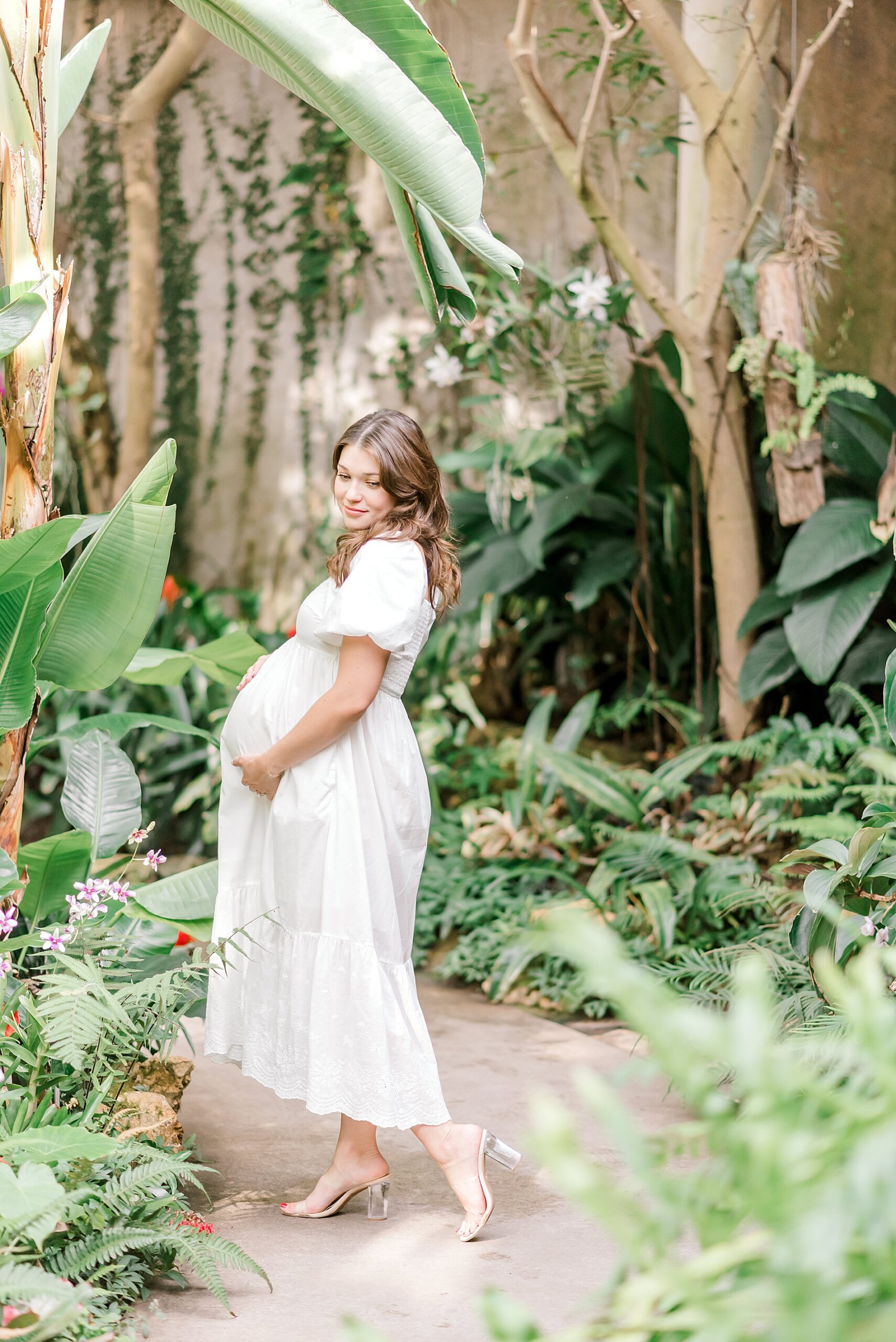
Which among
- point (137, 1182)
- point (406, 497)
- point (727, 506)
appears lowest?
point (137, 1182)

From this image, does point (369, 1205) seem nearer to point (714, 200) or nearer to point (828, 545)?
point (828, 545)

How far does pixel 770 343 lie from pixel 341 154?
295 centimetres

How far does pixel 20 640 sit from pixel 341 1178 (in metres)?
1.17

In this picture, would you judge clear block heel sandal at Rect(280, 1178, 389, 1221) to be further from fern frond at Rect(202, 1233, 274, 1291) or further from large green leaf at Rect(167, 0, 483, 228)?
large green leaf at Rect(167, 0, 483, 228)

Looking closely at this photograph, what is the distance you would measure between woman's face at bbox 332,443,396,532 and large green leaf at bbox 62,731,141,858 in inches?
27.5

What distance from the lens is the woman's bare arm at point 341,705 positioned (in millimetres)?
2248

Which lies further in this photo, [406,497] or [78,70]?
[78,70]

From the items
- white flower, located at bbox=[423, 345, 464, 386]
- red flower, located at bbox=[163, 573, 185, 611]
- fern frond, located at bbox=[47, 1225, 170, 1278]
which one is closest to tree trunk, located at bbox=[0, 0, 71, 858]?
fern frond, located at bbox=[47, 1225, 170, 1278]

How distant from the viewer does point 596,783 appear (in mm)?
4102

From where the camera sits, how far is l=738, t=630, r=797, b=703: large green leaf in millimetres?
4105

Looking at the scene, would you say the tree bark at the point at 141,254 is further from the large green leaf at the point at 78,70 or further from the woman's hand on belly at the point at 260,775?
the woman's hand on belly at the point at 260,775

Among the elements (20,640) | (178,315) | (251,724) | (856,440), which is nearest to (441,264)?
(251,724)

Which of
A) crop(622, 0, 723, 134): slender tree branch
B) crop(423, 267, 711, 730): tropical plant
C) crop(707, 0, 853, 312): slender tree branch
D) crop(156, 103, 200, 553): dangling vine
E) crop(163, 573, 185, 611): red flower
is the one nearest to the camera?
crop(707, 0, 853, 312): slender tree branch

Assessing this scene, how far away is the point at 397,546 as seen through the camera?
231 centimetres
